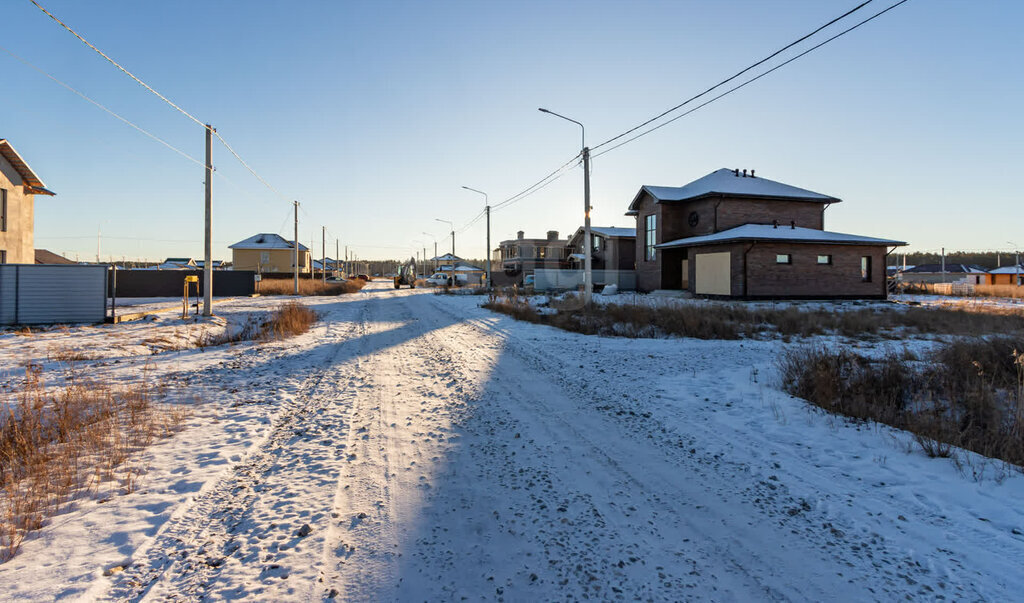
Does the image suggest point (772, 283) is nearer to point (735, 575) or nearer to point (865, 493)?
point (865, 493)

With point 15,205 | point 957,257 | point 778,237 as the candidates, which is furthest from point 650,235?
point 957,257

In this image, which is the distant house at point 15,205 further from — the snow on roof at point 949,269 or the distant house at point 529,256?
the snow on roof at point 949,269

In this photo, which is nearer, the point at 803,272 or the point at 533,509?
the point at 533,509

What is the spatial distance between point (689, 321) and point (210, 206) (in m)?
16.2

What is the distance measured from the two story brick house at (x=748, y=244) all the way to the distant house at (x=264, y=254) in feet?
154

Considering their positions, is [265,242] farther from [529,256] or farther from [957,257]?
[957,257]

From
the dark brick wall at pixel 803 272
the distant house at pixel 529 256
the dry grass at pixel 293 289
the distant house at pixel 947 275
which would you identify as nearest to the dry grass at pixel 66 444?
the dark brick wall at pixel 803 272

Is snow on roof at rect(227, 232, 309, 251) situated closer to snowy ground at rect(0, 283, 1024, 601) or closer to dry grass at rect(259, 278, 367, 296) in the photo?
dry grass at rect(259, 278, 367, 296)

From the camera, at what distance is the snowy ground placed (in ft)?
8.57

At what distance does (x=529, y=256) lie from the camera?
59.8 m

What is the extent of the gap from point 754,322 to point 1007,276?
71877 millimetres

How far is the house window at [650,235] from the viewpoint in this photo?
1253 inches

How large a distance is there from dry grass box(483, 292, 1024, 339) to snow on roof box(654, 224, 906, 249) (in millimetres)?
8195

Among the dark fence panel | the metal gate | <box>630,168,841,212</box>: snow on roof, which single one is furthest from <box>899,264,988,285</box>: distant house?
the metal gate
